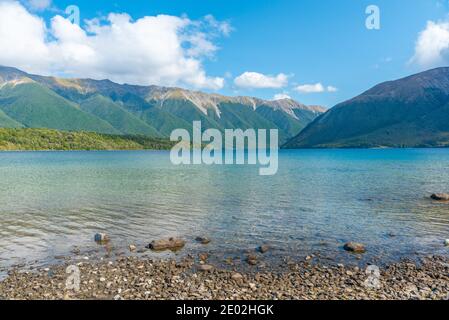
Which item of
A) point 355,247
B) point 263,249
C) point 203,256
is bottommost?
point 203,256

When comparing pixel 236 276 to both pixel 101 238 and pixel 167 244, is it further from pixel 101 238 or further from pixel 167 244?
pixel 101 238

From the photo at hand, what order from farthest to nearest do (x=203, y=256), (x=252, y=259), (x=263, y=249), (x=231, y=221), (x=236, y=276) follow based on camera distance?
(x=231, y=221)
(x=263, y=249)
(x=203, y=256)
(x=252, y=259)
(x=236, y=276)

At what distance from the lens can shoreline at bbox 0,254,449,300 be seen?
62.2ft

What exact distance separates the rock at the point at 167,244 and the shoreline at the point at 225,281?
2.93 meters

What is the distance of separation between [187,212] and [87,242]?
1598 centimetres

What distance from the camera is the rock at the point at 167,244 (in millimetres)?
28234

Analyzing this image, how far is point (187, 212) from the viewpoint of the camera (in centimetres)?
4466

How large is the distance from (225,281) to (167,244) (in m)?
9.14

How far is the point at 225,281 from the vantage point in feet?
69.3

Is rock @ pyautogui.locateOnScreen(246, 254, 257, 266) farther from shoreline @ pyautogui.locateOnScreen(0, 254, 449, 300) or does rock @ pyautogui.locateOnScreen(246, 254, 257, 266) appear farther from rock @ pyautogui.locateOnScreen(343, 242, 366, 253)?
rock @ pyautogui.locateOnScreen(343, 242, 366, 253)

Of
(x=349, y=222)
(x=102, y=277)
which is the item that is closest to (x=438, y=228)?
(x=349, y=222)

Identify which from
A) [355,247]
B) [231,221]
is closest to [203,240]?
[231,221]

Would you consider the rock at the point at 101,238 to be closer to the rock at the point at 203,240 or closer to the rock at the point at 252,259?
the rock at the point at 203,240

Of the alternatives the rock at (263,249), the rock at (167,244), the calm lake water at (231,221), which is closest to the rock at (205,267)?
the calm lake water at (231,221)
